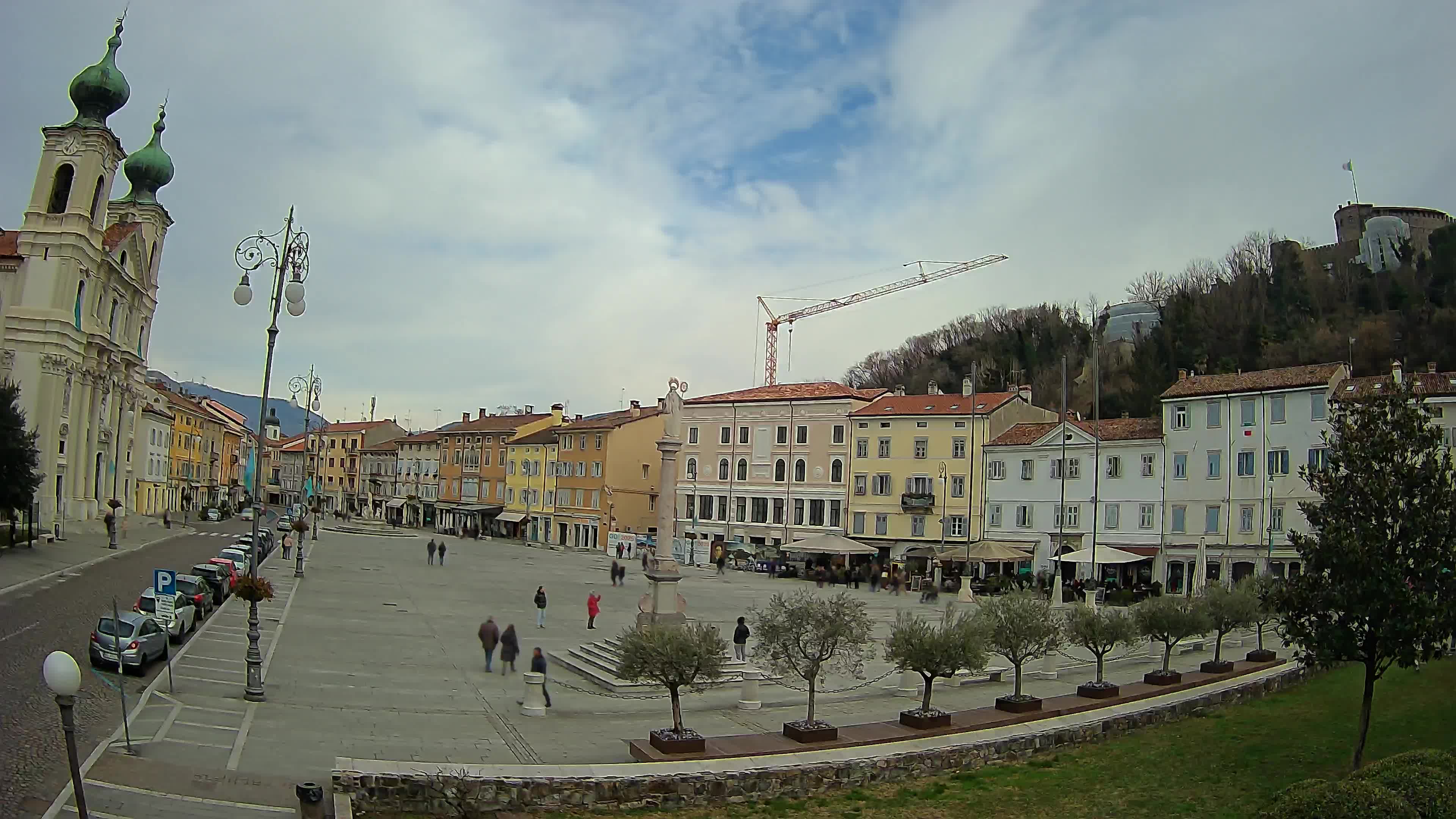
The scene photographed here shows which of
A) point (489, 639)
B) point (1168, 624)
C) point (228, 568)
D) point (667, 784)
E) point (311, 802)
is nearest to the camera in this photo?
point (311, 802)

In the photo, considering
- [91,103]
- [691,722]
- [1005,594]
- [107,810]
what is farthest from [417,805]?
[91,103]

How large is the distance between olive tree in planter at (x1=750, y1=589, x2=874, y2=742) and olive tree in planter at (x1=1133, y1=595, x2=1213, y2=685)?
9.25m

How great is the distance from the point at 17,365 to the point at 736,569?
42996mm

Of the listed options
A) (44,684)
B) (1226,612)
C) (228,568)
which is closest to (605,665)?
(44,684)

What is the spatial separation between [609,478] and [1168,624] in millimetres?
56798

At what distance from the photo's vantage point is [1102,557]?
149 ft

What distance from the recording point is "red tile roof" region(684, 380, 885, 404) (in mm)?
66500

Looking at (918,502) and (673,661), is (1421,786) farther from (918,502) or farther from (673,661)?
(918,502)

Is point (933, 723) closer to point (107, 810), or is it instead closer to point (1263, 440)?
point (107, 810)

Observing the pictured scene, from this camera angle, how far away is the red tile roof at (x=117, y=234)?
67188 millimetres

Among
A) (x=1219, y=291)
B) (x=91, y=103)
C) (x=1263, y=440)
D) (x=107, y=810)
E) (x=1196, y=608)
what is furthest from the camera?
(x=1219, y=291)

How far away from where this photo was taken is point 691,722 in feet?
62.8

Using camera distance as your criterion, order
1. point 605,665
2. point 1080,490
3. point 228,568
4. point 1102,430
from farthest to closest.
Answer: point 1102,430, point 1080,490, point 228,568, point 605,665

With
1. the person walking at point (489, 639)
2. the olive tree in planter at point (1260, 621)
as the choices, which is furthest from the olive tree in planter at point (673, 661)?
the olive tree in planter at point (1260, 621)
